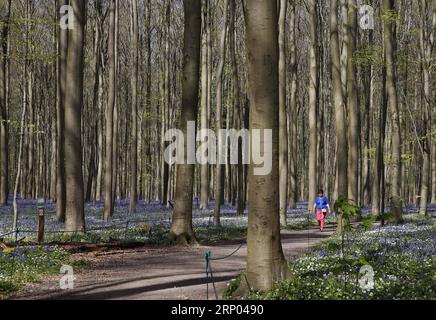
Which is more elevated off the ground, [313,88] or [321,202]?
[313,88]

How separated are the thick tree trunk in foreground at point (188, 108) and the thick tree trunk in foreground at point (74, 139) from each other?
3.64 m

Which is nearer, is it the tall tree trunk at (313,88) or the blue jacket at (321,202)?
the blue jacket at (321,202)

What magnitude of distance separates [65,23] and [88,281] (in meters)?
14.4

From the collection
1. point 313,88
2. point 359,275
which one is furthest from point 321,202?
point 359,275

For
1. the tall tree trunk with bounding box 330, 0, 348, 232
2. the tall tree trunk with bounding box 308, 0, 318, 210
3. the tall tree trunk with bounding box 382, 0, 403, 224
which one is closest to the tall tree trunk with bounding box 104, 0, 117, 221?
the tall tree trunk with bounding box 308, 0, 318, 210

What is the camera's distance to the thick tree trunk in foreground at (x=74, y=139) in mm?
18562

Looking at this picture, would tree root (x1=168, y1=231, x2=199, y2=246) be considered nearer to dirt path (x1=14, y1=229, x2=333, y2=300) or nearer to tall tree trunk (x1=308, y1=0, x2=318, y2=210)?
dirt path (x1=14, y1=229, x2=333, y2=300)

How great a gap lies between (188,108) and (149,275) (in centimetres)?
721

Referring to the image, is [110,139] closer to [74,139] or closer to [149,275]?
[74,139]

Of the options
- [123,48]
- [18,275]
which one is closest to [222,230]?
[18,275]

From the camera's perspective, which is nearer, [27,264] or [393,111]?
[27,264]

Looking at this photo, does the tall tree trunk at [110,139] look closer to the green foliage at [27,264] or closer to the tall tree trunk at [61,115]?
the tall tree trunk at [61,115]

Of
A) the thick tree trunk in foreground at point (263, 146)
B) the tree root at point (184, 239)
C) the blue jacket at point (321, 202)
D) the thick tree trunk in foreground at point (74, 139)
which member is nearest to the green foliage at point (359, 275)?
the thick tree trunk in foreground at point (263, 146)

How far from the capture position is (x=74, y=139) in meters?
18.8
